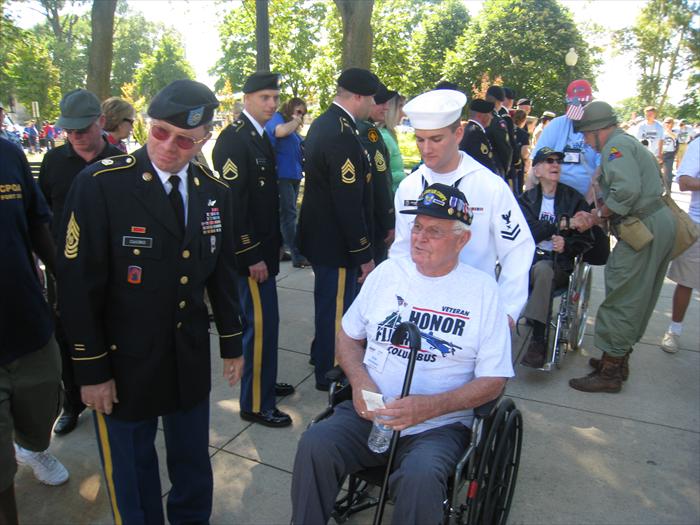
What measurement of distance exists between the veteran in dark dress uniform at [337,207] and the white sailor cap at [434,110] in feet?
3.25

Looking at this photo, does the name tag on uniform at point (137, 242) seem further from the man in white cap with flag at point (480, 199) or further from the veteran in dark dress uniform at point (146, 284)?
the man in white cap with flag at point (480, 199)

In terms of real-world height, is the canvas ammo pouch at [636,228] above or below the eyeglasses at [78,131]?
below

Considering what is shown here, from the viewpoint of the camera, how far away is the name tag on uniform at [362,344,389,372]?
2.32 meters

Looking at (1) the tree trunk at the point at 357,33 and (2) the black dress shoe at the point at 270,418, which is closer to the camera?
(2) the black dress shoe at the point at 270,418

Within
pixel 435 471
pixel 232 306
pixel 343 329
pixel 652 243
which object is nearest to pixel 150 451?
pixel 232 306

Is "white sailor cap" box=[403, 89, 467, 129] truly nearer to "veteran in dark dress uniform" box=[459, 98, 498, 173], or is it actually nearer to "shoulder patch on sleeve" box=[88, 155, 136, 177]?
"shoulder patch on sleeve" box=[88, 155, 136, 177]

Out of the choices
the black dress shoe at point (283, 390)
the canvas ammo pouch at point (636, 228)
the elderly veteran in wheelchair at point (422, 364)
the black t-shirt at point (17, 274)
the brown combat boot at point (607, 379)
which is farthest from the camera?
Result: the brown combat boot at point (607, 379)

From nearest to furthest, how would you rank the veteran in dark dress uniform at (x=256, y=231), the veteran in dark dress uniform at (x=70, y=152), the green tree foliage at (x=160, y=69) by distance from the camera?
the veteran in dark dress uniform at (x=70, y=152), the veteran in dark dress uniform at (x=256, y=231), the green tree foliage at (x=160, y=69)

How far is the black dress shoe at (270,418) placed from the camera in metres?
3.44

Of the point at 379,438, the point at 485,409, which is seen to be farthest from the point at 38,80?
the point at 485,409

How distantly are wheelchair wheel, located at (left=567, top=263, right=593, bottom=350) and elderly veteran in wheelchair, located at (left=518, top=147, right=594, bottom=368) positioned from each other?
0.14 metres

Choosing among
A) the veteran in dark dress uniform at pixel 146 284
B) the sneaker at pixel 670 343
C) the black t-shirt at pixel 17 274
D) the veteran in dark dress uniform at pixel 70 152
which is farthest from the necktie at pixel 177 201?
the sneaker at pixel 670 343

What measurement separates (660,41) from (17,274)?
46665 millimetres

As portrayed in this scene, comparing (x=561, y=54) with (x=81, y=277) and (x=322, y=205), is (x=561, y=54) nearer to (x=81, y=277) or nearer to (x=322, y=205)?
(x=322, y=205)
